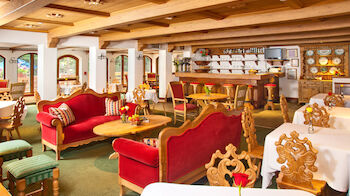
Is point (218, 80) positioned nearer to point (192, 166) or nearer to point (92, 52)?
point (92, 52)

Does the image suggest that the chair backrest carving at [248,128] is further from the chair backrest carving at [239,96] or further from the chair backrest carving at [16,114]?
the chair backrest carving at [16,114]

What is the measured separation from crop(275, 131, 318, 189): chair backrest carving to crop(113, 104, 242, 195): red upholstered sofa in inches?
40.7

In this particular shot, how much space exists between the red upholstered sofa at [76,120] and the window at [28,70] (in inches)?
380

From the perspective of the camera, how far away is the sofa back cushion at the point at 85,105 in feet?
17.7

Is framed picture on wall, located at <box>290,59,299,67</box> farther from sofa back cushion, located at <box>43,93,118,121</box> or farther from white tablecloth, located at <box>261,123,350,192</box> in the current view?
white tablecloth, located at <box>261,123,350,192</box>

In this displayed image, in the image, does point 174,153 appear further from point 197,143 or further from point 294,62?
point 294,62

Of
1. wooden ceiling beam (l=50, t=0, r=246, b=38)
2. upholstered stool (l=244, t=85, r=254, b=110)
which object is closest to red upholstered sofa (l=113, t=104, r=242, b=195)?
wooden ceiling beam (l=50, t=0, r=246, b=38)

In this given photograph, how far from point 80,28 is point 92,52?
127 inches

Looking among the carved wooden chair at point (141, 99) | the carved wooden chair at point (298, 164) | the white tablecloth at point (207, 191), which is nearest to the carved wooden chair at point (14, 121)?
the carved wooden chair at point (141, 99)

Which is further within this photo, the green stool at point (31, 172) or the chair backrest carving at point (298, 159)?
the green stool at point (31, 172)

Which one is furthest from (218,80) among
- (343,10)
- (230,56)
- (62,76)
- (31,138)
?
(62,76)

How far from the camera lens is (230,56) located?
1330 centimetres

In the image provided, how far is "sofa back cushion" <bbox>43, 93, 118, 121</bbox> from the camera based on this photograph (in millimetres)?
Answer: 5387

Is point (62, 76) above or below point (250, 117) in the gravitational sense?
above
